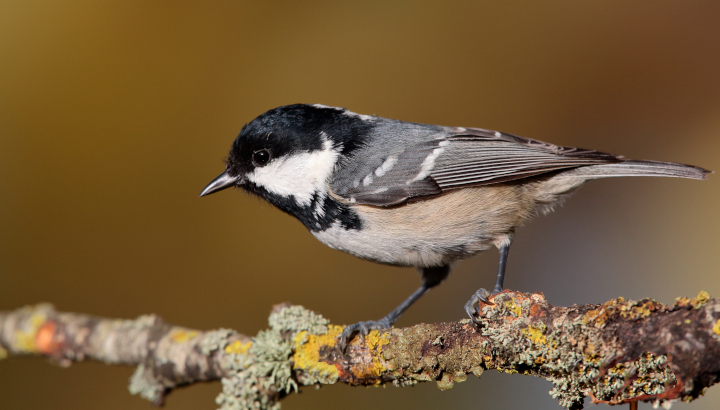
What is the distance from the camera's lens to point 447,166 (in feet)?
6.04

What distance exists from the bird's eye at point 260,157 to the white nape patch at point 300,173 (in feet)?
0.05

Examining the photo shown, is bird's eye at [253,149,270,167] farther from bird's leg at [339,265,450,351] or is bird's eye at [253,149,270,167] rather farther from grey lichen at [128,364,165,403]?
grey lichen at [128,364,165,403]


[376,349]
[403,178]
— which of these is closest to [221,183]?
[403,178]

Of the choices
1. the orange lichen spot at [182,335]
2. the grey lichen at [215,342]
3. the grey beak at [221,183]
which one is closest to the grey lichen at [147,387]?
the orange lichen spot at [182,335]

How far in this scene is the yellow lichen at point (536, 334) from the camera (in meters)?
1.09

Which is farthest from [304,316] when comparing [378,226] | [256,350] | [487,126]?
[487,126]

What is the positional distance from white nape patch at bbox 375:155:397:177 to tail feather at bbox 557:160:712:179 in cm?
65

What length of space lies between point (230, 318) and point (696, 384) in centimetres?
186

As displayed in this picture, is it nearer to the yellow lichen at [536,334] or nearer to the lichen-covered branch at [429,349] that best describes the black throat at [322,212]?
the lichen-covered branch at [429,349]

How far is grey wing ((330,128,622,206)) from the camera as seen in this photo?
1.76 meters

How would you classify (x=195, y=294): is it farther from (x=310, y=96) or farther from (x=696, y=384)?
(x=696, y=384)

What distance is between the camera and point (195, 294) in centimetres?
228

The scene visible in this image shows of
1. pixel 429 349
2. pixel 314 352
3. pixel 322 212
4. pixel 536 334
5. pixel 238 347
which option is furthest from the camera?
pixel 322 212

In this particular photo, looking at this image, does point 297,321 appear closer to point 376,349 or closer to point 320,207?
point 376,349
